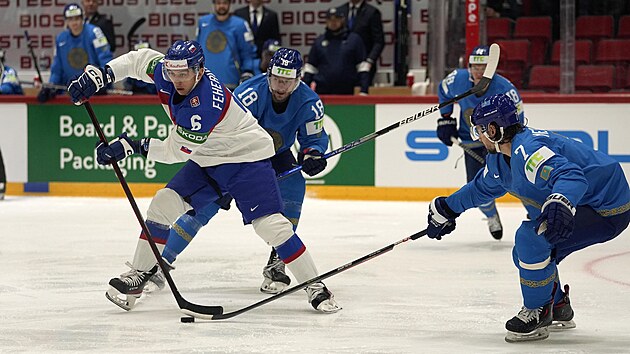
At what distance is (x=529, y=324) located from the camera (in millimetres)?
3840

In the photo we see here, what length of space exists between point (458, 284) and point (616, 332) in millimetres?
1232

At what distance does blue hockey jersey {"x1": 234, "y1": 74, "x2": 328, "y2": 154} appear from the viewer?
5.04 metres

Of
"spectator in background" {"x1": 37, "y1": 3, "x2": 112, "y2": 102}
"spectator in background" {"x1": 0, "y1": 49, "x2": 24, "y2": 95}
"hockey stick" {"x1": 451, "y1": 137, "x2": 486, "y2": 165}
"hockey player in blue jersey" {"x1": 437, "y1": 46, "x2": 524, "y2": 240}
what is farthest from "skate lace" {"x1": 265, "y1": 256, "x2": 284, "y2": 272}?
"spectator in background" {"x1": 0, "y1": 49, "x2": 24, "y2": 95}

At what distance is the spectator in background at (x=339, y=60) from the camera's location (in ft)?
30.6

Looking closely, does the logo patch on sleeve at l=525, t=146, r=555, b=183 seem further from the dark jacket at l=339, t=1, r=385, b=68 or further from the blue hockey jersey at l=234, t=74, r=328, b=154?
the dark jacket at l=339, t=1, r=385, b=68

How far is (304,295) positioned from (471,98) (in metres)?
2.44

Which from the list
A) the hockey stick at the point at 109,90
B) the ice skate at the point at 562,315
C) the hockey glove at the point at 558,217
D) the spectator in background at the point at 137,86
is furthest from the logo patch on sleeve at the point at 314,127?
the spectator in background at the point at 137,86

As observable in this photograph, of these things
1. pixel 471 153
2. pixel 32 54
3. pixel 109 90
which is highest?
pixel 32 54

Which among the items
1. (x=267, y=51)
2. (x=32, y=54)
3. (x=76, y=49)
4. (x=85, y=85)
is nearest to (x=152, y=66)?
(x=85, y=85)

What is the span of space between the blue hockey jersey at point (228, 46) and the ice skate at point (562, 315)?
563cm

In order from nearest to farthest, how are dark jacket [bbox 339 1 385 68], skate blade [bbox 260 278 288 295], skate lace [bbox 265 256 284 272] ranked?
skate blade [bbox 260 278 288 295] → skate lace [bbox 265 256 284 272] → dark jacket [bbox 339 1 385 68]

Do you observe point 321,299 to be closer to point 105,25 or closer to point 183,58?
point 183,58

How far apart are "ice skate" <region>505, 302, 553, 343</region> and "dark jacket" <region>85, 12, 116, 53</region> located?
7.09m

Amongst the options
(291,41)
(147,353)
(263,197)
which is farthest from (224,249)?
(291,41)
